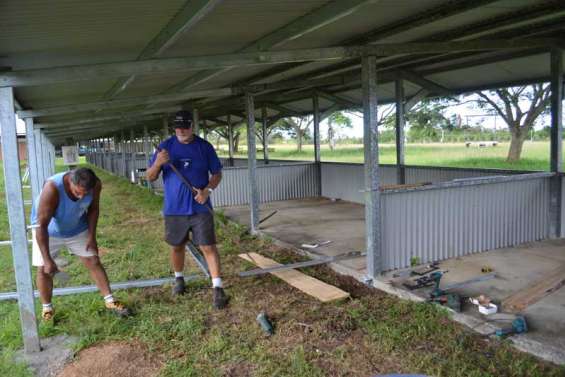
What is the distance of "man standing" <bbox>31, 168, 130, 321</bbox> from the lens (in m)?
3.58

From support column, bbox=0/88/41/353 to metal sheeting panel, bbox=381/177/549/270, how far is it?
335 centimetres

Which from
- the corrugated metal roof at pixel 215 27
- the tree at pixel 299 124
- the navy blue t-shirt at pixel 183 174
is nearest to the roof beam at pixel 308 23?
the corrugated metal roof at pixel 215 27

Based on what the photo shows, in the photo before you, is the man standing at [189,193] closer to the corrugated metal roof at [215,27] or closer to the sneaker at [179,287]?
the sneaker at [179,287]

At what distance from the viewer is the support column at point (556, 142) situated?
5.65 m

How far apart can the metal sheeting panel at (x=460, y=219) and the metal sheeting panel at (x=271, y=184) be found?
6.04m

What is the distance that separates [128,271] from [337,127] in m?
36.8

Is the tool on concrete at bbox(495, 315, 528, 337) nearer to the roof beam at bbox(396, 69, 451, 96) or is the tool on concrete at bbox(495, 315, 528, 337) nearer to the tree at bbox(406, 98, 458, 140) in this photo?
the roof beam at bbox(396, 69, 451, 96)

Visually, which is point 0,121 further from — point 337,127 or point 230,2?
point 337,127

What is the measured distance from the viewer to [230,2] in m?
2.97

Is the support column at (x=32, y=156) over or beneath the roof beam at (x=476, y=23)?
beneath

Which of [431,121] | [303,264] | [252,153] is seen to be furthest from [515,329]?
[431,121]

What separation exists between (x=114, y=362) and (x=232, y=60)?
2637 millimetres

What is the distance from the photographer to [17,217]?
3379 mm

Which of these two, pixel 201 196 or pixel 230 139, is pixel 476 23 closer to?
pixel 201 196
